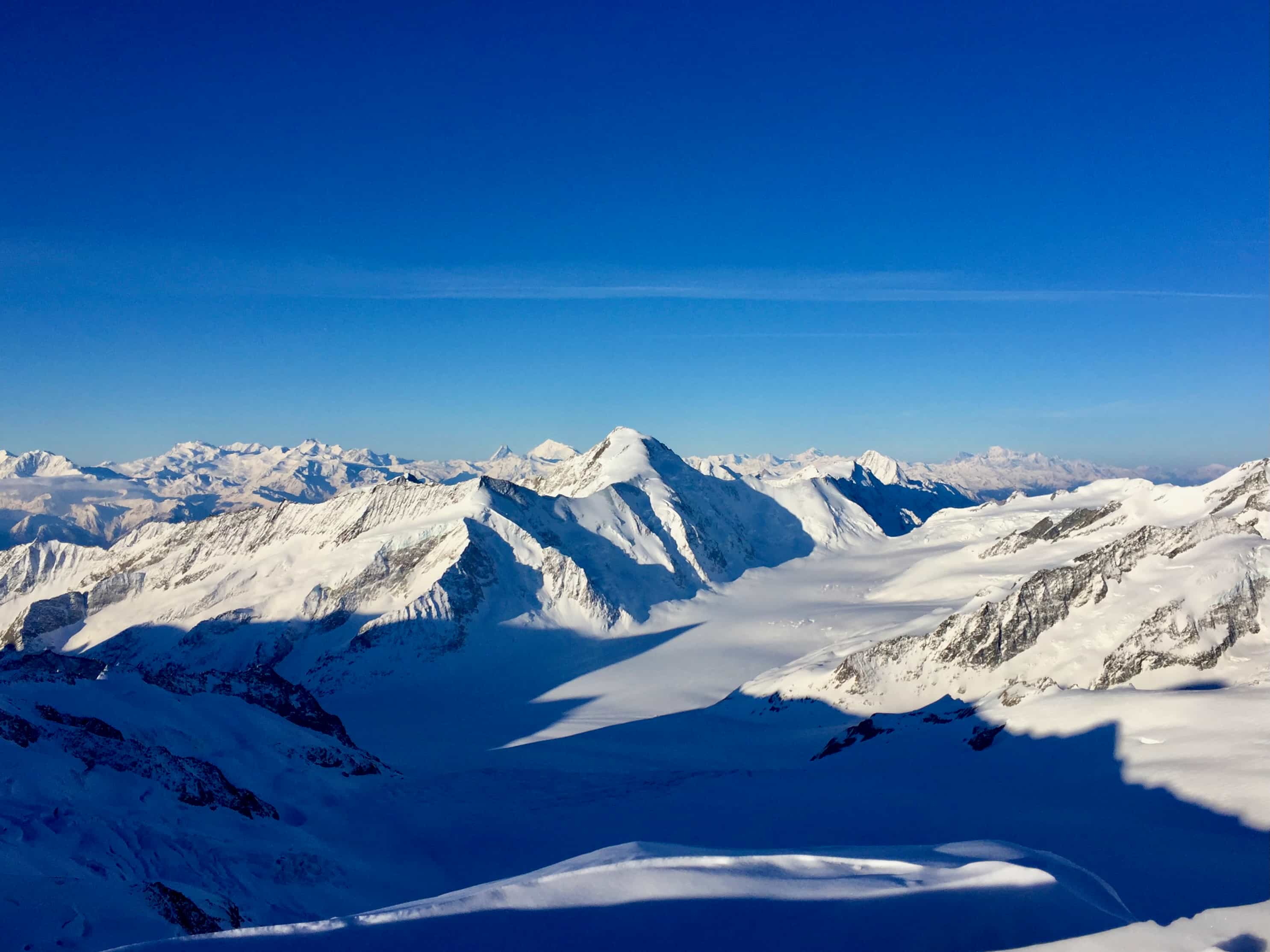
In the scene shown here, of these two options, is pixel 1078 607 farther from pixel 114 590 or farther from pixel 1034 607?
pixel 114 590

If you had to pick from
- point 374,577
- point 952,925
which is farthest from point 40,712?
point 374,577

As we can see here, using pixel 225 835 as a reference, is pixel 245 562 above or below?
above

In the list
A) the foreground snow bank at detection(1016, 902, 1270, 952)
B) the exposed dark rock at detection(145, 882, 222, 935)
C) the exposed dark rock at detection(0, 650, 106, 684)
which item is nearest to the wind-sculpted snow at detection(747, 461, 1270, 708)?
the foreground snow bank at detection(1016, 902, 1270, 952)

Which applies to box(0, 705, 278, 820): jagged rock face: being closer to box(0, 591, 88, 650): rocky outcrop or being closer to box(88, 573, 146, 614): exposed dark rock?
box(88, 573, 146, 614): exposed dark rock

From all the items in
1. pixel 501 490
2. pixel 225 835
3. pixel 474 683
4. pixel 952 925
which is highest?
pixel 501 490

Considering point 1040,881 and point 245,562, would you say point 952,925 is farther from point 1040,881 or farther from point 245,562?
point 245,562

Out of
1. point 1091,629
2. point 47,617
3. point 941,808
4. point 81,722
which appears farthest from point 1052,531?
point 47,617
